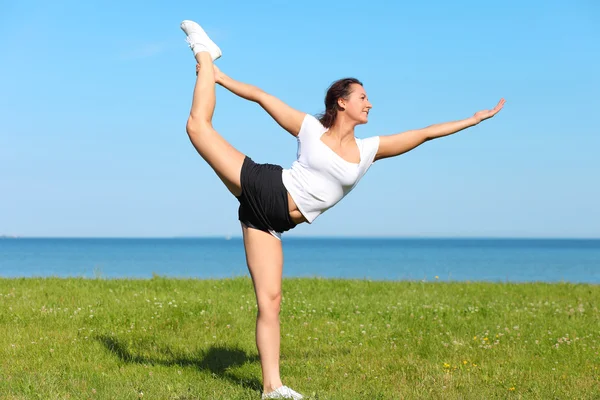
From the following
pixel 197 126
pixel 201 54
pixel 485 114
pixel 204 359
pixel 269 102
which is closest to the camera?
pixel 197 126

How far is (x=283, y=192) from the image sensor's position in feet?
20.3

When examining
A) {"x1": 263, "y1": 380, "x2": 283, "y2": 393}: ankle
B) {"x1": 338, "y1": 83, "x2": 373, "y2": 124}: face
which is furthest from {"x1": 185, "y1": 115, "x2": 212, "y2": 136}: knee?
{"x1": 263, "y1": 380, "x2": 283, "y2": 393}: ankle

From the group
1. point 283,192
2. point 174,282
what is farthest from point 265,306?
point 174,282

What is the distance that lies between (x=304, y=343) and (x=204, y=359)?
151cm

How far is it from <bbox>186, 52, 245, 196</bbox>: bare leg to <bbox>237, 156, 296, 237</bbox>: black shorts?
8 cm

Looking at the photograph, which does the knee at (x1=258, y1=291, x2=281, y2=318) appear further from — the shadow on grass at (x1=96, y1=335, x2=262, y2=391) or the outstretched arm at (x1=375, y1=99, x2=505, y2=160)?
the outstretched arm at (x1=375, y1=99, x2=505, y2=160)

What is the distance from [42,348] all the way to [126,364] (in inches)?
57.1

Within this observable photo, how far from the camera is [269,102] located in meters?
6.52

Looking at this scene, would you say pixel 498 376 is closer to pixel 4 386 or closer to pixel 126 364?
pixel 126 364

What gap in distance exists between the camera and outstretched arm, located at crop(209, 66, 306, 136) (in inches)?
251

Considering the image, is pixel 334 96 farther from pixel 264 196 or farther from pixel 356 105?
pixel 264 196

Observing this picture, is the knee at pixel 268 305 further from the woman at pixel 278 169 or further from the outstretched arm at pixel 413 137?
the outstretched arm at pixel 413 137

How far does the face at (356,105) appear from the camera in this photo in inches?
253

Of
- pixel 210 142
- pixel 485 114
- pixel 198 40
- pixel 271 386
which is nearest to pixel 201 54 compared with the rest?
pixel 198 40
